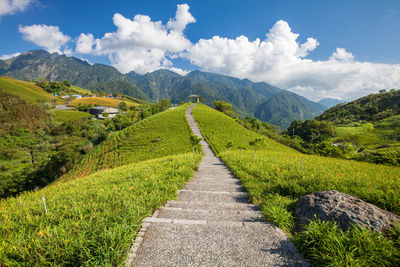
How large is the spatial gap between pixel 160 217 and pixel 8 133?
311ft

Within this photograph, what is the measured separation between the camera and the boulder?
296cm

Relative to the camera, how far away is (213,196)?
19.5 feet

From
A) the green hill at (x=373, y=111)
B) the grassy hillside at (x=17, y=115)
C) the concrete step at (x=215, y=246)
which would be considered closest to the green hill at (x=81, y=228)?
the concrete step at (x=215, y=246)

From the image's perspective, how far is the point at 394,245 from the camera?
2584mm

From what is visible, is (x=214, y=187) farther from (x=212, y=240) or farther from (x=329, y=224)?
(x=329, y=224)

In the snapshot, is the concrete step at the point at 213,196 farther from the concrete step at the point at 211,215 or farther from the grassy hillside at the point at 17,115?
the grassy hillside at the point at 17,115

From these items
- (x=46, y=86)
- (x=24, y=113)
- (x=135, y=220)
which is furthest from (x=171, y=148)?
(x=46, y=86)

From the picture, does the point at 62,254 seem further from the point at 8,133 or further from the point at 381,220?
the point at 8,133

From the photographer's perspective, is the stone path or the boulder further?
the boulder

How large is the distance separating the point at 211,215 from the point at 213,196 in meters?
1.62

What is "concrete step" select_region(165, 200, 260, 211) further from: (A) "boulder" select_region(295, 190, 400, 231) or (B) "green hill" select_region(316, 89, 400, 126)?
(B) "green hill" select_region(316, 89, 400, 126)

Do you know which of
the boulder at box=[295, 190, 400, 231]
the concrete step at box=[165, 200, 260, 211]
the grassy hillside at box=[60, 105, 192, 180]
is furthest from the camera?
the grassy hillside at box=[60, 105, 192, 180]

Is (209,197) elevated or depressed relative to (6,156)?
elevated

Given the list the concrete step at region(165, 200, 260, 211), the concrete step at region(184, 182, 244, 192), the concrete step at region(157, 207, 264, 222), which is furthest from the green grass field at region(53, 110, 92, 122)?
Result: the concrete step at region(157, 207, 264, 222)
